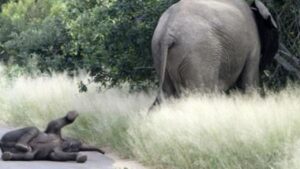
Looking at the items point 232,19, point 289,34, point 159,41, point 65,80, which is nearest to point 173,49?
point 159,41

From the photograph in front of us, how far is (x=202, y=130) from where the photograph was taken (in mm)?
10578

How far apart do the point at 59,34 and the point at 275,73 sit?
10.7 metres

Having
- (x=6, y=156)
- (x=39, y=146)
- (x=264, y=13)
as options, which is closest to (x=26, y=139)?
(x=39, y=146)

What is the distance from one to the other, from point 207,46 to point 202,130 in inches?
80.8

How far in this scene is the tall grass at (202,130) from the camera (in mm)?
9586

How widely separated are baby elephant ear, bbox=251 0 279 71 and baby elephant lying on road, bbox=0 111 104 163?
12.2ft

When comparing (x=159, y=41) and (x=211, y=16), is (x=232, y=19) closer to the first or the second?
(x=211, y=16)

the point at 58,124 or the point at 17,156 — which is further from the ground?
the point at 58,124

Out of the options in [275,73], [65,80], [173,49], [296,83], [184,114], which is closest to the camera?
[184,114]

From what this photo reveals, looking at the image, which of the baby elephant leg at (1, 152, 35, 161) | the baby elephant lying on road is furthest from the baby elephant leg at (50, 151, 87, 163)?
the baby elephant leg at (1, 152, 35, 161)

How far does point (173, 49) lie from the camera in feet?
40.3

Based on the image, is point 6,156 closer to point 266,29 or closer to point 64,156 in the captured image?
point 64,156

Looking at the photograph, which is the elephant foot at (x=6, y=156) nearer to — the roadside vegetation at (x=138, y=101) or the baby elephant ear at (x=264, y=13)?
the roadside vegetation at (x=138, y=101)

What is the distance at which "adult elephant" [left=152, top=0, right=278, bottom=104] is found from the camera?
12.2 meters
